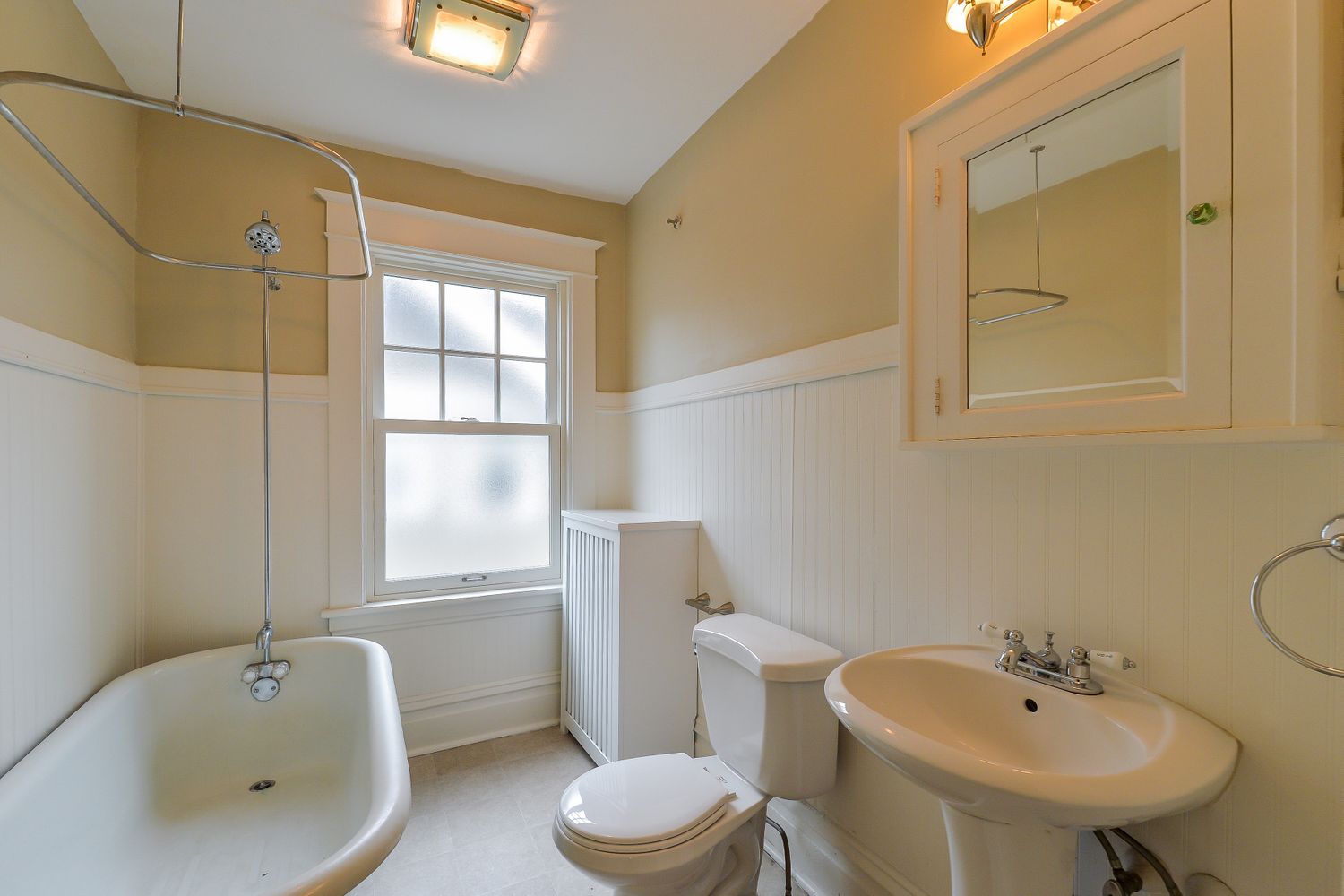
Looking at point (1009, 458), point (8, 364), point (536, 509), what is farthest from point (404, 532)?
point (1009, 458)

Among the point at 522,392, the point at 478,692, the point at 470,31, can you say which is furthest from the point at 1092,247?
the point at 478,692

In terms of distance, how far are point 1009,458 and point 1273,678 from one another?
484 mm

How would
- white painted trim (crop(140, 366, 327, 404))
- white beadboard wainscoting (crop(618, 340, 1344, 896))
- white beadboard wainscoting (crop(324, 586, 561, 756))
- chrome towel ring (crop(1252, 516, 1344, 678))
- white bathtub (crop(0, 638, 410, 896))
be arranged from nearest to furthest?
chrome towel ring (crop(1252, 516, 1344, 678)) → white beadboard wainscoting (crop(618, 340, 1344, 896)) → white bathtub (crop(0, 638, 410, 896)) → white painted trim (crop(140, 366, 327, 404)) → white beadboard wainscoting (crop(324, 586, 561, 756))

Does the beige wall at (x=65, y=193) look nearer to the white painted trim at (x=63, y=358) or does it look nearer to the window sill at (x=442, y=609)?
the white painted trim at (x=63, y=358)

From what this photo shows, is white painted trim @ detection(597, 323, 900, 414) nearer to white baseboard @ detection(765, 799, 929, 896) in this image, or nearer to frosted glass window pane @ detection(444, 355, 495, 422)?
frosted glass window pane @ detection(444, 355, 495, 422)

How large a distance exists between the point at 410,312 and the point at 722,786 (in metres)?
2.16

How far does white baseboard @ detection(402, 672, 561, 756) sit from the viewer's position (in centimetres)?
237

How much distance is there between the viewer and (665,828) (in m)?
1.26

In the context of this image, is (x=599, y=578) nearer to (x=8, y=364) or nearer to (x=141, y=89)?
(x=8, y=364)

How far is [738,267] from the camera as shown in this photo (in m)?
Answer: 1.96

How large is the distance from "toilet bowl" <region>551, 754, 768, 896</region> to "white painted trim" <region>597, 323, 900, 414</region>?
109 cm

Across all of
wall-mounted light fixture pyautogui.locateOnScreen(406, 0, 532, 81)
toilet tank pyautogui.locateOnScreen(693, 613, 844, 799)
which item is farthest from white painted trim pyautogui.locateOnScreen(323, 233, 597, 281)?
toilet tank pyautogui.locateOnScreen(693, 613, 844, 799)

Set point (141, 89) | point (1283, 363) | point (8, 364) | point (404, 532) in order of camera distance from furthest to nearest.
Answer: point (404, 532)
point (141, 89)
point (8, 364)
point (1283, 363)

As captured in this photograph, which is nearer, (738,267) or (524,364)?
(738,267)
